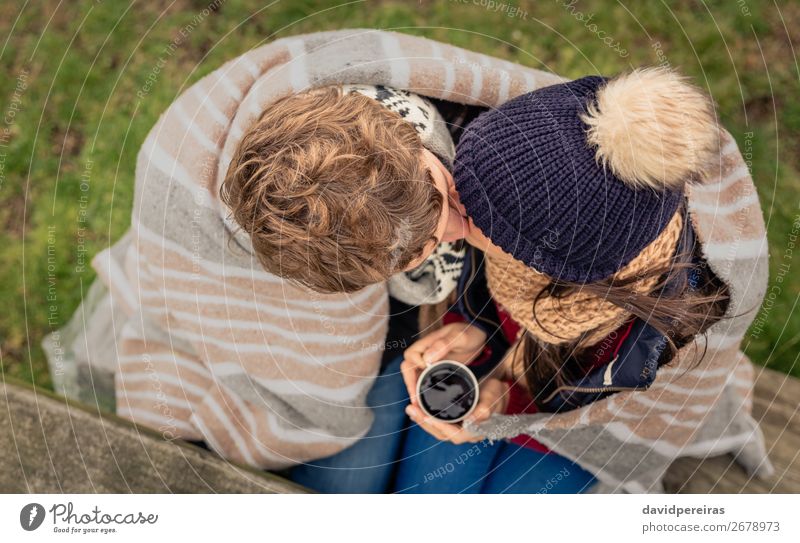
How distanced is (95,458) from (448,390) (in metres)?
0.42

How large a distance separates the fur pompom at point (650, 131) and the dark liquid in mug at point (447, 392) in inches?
12.4

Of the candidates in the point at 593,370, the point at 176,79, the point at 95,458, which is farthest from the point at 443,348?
the point at 176,79

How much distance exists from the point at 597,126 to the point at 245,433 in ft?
1.85

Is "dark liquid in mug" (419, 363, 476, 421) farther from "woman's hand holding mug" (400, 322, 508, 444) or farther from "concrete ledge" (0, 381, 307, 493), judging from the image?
"concrete ledge" (0, 381, 307, 493)

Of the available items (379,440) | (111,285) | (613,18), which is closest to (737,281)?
(379,440)

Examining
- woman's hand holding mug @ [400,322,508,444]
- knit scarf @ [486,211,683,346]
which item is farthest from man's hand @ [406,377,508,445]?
knit scarf @ [486,211,683,346]

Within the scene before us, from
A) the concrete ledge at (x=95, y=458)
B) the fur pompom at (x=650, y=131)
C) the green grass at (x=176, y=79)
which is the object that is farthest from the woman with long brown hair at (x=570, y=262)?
the green grass at (x=176, y=79)

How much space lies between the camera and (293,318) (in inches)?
27.8

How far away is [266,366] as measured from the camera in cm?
72

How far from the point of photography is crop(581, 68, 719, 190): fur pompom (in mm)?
421

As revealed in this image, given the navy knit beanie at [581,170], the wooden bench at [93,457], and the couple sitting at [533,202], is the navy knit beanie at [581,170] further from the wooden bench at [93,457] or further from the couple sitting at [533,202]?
the wooden bench at [93,457]

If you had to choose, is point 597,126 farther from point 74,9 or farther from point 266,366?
point 74,9

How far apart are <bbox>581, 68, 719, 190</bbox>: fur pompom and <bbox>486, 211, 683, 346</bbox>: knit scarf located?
8 cm

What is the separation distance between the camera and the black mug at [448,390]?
664mm
